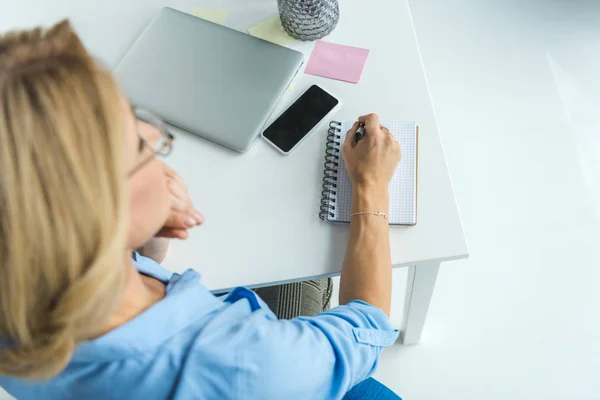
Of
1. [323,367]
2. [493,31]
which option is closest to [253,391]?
[323,367]

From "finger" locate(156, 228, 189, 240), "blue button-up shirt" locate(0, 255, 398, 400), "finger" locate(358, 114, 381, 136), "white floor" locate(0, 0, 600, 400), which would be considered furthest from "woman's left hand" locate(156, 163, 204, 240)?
"white floor" locate(0, 0, 600, 400)

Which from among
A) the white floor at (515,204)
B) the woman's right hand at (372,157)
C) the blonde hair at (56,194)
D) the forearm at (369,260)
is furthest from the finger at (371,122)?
the white floor at (515,204)

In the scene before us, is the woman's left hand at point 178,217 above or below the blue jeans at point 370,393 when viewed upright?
above

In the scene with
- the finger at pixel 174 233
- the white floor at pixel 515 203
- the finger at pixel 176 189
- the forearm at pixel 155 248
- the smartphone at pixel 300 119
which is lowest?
the white floor at pixel 515 203

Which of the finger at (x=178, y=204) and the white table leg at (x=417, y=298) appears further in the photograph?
the white table leg at (x=417, y=298)

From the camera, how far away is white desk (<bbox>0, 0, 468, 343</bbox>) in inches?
33.3

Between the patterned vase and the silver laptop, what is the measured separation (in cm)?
6

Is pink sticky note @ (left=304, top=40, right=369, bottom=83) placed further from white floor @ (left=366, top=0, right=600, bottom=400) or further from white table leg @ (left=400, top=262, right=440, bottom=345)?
white floor @ (left=366, top=0, right=600, bottom=400)

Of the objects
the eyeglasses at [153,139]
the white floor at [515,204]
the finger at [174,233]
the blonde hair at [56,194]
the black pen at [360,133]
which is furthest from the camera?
the white floor at [515,204]

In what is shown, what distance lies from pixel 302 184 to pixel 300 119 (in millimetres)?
127

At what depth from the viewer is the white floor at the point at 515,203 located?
134cm

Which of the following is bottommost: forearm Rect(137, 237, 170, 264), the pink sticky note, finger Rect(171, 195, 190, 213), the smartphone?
forearm Rect(137, 237, 170, 264)

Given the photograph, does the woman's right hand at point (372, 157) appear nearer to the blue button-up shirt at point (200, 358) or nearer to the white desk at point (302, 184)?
the white desk at point (302, 184)

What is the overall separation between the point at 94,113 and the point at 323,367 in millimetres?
410
